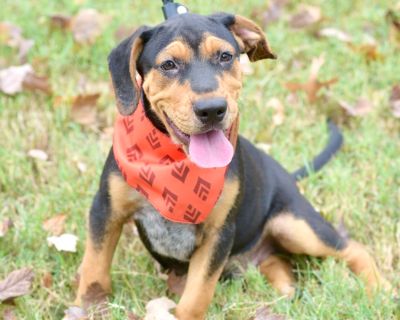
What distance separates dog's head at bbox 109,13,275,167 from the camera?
323 cm

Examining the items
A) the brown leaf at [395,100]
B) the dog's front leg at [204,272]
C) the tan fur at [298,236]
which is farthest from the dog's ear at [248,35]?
the brown leaf at [395,100]

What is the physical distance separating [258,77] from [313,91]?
1.65 ft

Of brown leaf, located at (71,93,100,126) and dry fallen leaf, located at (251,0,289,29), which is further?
dry fallen leaf, located at (251,0,289,29)

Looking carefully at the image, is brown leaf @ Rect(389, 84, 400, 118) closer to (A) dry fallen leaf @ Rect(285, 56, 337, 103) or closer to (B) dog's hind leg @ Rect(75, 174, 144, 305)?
(A) dry fallen leaf @ Rect(285, 56, 337, 103)

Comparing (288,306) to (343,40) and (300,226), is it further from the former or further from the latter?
(343,40)

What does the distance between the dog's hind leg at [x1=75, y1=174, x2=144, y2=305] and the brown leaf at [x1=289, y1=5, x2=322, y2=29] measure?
3441 millimetres

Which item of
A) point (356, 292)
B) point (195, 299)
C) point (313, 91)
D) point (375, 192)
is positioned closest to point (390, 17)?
point (313, 91)

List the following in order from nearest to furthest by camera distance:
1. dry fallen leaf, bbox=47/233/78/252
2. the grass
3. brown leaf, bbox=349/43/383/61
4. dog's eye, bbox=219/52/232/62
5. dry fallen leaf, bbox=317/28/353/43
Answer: dog's eye, bbox=219/52/232/62, the grass, dry fallen leaf, bbox=47/233/78/252, brown leaf, bbox=349/43/383/61, dry fallen leaf, bbox=317/28/353/43

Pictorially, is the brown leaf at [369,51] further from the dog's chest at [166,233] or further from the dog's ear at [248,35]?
the dog's chest at [166,233]

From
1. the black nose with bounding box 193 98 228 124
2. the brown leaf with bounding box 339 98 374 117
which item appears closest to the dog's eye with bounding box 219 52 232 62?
the black nose with bounding box 193 98 228 124

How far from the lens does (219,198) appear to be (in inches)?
143

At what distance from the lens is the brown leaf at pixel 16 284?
3734 mm

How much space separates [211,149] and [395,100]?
267 centimetres

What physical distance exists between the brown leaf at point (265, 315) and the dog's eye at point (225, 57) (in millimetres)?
1194
